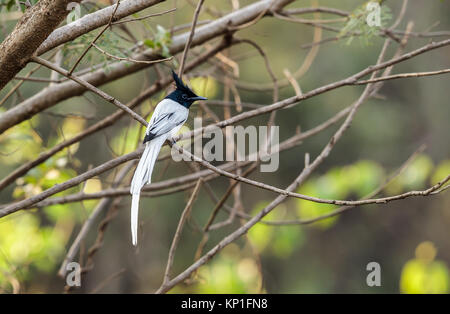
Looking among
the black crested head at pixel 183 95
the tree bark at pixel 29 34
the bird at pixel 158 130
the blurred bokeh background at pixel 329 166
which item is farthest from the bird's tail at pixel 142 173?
the blurred bokeh background at pixel 329 166

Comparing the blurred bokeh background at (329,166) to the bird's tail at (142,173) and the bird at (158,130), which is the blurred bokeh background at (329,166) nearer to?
the bird at (158,130)

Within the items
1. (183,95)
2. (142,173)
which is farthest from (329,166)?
(142,173)

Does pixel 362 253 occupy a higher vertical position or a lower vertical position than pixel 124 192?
higher

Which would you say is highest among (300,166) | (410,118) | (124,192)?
(410,118)

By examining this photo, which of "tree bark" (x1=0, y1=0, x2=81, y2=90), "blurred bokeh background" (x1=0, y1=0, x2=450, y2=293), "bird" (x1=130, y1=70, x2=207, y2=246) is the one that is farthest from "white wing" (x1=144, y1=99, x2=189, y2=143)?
"blurred bokeh background" (x1=0, y1=0, x2=450, y2=293)

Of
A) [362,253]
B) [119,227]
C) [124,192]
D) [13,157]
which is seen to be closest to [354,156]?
[362,253]

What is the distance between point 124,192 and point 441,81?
10.8m

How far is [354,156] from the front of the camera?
11.7 metres

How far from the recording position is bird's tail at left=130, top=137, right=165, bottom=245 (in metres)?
1.56

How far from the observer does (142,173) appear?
5.56 ft

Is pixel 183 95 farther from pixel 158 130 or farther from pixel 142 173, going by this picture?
pixel 142 173
